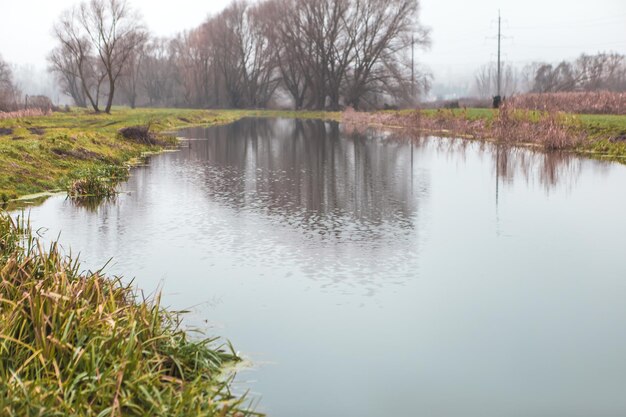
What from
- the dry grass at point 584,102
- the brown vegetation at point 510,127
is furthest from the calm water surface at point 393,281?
the dry grass at point 584,102

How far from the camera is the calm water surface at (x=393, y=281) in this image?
639 centimetres

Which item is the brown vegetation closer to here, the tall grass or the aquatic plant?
the aquatic plant

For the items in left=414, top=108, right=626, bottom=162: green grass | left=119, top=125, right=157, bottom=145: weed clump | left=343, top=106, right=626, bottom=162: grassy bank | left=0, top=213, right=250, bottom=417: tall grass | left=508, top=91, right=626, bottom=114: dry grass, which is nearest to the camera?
left=0, top=213, right=250, bottom=417: tall grass

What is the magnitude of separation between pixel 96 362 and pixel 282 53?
9700 cm

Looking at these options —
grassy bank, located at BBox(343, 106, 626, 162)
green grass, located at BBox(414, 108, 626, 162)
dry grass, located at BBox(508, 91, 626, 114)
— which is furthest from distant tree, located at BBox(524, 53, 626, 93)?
green grass, located at BBox(414, 108, 626, 162)

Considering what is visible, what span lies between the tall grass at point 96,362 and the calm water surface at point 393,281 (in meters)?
0.59

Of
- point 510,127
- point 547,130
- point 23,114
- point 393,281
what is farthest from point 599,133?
point 23,114

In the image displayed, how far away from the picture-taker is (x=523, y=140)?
1330 inches

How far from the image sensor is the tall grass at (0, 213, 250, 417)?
511 cm

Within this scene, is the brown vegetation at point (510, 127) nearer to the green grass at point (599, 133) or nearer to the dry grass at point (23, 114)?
the green grass at point (599, 133)

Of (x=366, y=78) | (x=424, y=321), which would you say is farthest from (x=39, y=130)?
(x=366, y=78)

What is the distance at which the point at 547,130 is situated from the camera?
31969mm

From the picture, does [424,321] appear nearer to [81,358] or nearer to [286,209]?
[81,358]

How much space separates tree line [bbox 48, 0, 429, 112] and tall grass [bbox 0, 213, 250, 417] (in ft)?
211
